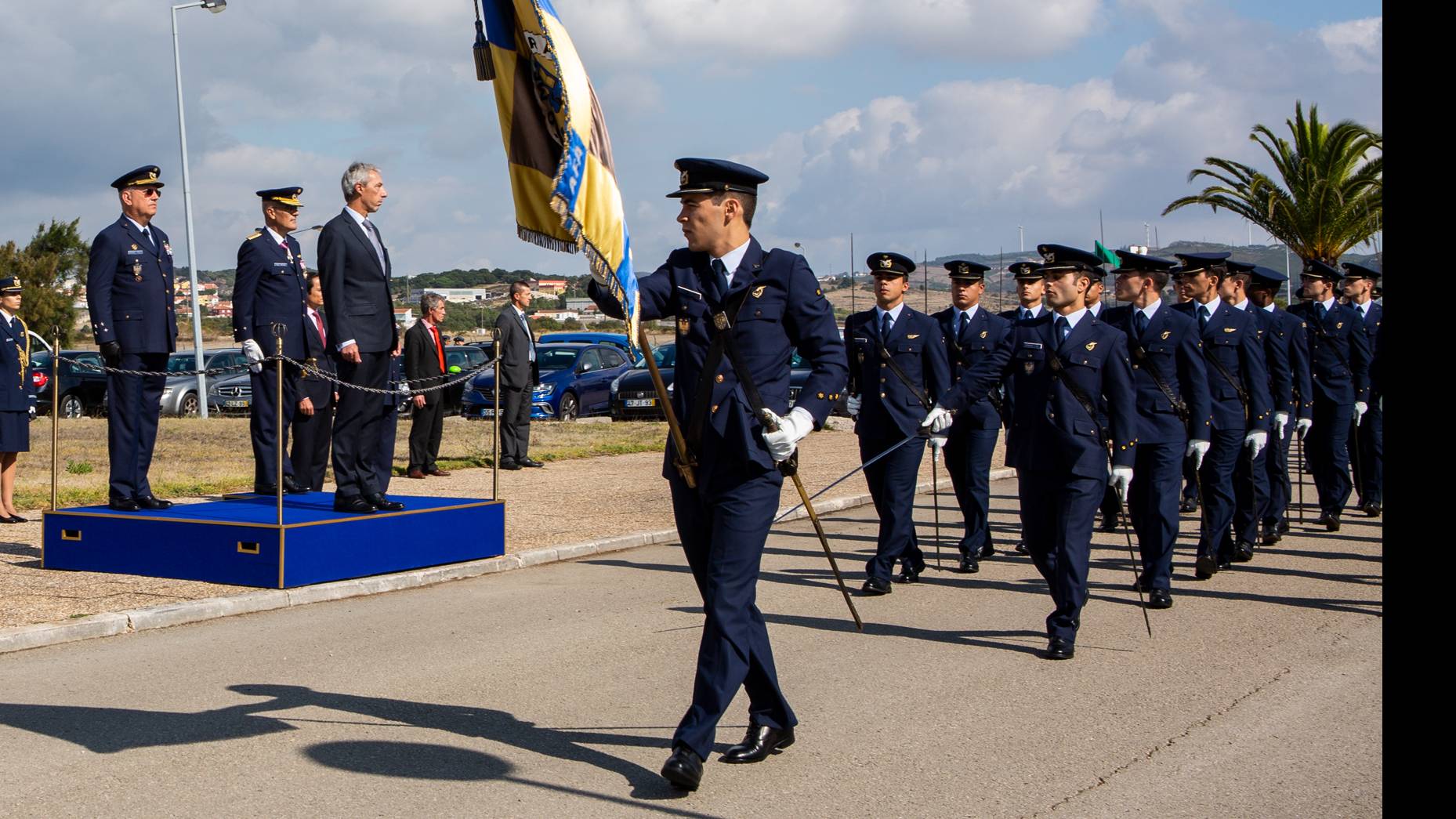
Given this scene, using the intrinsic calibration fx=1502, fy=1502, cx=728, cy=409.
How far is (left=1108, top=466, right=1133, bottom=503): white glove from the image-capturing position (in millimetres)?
8070

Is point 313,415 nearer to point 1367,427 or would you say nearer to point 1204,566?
point 1204,566

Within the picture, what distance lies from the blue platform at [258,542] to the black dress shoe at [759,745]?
14.1 feet

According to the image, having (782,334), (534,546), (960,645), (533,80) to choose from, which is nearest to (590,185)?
(533,80)

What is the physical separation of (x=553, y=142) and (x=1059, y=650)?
383 centimetres

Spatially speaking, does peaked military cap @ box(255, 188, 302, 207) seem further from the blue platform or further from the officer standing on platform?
the officer standing on platform

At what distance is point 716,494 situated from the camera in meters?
5.32

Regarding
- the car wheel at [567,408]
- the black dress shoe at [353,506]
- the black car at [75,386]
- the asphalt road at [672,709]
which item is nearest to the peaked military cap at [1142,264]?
the asphalt road at [672,709]

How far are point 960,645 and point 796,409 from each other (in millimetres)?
2895

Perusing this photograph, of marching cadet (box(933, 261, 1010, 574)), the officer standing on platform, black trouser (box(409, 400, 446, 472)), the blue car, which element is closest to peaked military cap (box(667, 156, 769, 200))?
the officer standing on platform

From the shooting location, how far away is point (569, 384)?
2705 centimetres

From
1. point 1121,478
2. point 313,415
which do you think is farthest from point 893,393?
point 313,415

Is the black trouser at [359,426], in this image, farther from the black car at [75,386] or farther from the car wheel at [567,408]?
the black car at [75,386]

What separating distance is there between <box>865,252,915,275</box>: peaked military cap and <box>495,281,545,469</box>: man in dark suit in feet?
25.5

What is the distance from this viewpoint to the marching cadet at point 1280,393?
1173cm
